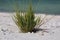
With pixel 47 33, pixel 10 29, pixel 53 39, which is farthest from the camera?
pixel 10 29

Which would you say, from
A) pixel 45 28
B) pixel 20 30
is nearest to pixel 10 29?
pixel 20 30

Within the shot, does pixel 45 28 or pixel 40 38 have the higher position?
pixel 40 38

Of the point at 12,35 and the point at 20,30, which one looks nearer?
the point at 12,35

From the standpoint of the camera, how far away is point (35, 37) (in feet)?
20.4

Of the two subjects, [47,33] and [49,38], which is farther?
[47,33]

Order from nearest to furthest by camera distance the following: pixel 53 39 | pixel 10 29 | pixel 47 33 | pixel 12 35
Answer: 1. pixel 53 39
2. pixel 12 35
3. pixel 47 33
4. pixel 10 29

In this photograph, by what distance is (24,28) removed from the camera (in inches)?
277

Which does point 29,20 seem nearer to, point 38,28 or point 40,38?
point 38,28

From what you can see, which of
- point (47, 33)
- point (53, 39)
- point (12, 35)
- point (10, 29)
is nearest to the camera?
point (53, 39)

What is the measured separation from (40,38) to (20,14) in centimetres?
129

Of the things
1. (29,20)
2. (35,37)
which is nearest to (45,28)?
(29,20)

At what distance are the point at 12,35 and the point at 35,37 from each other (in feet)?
1.85

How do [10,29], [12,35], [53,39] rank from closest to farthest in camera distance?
[53,39], [12,35], [10,29]

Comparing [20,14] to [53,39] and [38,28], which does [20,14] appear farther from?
[53,39]
